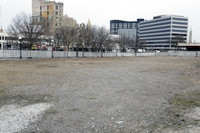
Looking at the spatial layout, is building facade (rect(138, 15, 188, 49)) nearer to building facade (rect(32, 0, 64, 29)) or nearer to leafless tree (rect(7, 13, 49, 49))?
building facade (rect(32, 0, 64, 29))

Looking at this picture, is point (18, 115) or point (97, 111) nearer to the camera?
point (18, 115)

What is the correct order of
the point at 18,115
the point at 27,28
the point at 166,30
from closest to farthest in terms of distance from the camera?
the point at 18,115 < the point at 27,28 < the point at 166,30

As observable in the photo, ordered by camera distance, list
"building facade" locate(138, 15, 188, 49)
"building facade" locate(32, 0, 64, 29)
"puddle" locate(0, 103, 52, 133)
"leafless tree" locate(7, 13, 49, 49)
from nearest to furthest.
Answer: "puddle" locate(0, 103, 52, 133)
"leafless tree" locate(7, 13, 49, 49)
"building facade" locate(32, 0, 64, 29)
"building facade" locate(138, 15, 188, 49)

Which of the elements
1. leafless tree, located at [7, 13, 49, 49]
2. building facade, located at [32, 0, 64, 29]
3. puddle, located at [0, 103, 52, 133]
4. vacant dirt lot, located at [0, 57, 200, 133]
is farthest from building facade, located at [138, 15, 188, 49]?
puddle, located at [0, 103, 52, 133]

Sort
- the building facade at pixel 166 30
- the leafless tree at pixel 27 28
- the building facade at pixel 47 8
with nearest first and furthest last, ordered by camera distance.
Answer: the leafless tree at pixel 27 28
the building facade at pixel 47 8
the building facade at pixel 166 30

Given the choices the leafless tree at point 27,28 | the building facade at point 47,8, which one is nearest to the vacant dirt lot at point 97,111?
the leafless tree at point 27,28

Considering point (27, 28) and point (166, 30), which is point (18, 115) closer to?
point (27, 28)

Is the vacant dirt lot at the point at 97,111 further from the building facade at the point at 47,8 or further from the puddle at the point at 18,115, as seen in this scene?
the building facade at the point at 47,8

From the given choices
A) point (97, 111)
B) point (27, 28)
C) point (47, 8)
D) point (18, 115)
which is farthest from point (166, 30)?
point (18, 115)

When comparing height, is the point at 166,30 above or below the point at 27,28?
above

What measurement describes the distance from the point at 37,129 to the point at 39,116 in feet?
3.57

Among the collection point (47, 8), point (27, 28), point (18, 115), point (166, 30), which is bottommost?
point (18, 115)

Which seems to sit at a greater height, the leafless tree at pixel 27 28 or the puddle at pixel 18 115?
the leafless tree at pixel 27 28

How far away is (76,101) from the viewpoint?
8602 millimetres
